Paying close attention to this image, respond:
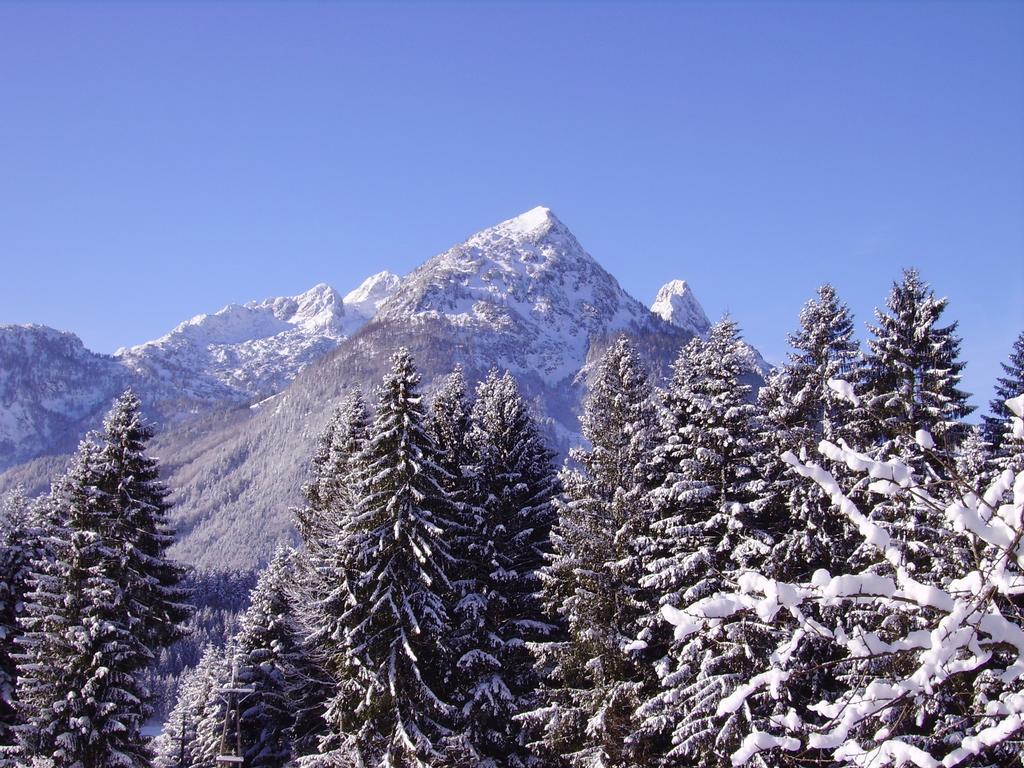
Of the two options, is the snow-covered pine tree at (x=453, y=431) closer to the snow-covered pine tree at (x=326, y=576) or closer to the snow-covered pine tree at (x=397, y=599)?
the snow-covered pine tree at (x=397, y=599)

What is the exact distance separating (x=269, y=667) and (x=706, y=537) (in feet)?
63.5

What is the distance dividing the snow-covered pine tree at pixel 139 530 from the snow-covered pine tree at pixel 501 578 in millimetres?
8557

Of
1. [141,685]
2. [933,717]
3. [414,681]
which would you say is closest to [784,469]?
[933,717]

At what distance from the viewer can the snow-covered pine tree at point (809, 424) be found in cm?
1516

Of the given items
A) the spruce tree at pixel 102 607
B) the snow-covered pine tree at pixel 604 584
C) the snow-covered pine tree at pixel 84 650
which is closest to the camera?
the snow-covered pine tree at pixel 604 584

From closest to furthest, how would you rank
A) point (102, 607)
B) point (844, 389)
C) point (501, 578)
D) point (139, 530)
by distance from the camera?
point (844, 389) → point (102, 607) → point (139, 530) → point (501, 578)

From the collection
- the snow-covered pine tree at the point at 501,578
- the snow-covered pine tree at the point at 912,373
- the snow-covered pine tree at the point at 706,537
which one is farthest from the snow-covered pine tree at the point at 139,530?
the snow-covered pine tree at the point at 912,373

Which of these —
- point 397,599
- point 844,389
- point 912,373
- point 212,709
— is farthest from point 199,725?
point 844,389

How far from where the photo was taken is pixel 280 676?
89.2 feet

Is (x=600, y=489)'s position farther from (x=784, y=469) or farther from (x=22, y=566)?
(x=22, y=566)

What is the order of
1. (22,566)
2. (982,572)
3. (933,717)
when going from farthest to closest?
(22,566), (933,717), (982,572)

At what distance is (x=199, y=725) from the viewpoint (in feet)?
117

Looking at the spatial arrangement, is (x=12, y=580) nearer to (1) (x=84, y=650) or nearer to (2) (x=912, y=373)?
(1) (x=84, y=650)

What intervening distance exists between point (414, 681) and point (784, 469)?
1112 centimetres
